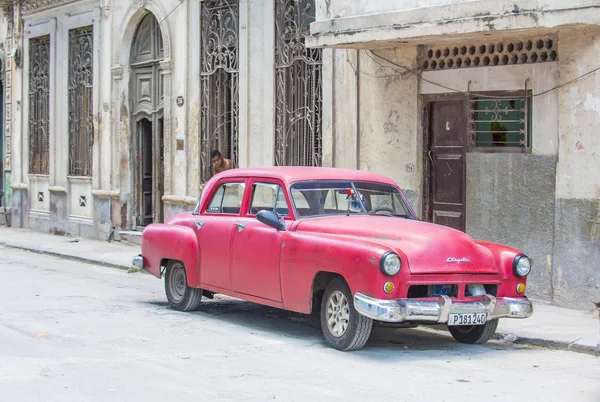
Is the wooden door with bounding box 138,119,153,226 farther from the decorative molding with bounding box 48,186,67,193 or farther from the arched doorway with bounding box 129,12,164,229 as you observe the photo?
the decorative molding with bounding box 48,186,67,193

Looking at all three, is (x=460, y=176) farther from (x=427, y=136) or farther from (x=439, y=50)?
(x=439, y=50)

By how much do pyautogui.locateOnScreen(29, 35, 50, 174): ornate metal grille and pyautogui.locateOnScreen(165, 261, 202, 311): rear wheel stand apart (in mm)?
13193

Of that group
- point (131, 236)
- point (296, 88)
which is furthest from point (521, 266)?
point (131, 236)

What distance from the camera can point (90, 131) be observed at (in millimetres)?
21531

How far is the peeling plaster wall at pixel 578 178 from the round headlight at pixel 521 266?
263 cm

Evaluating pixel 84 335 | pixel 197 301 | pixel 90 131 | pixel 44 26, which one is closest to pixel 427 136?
pixel 197 301

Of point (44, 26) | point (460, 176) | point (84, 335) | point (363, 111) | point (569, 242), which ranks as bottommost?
point (84, 335)

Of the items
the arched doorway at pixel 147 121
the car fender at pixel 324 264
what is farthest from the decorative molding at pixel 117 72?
the car fender at pixel 324 264

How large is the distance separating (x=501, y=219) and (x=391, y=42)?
9.12 ft

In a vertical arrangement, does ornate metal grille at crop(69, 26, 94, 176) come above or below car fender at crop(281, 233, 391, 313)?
above

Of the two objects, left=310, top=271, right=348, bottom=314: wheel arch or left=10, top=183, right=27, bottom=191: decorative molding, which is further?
left=10, top=183, right=27, bottom=191: decorative molding

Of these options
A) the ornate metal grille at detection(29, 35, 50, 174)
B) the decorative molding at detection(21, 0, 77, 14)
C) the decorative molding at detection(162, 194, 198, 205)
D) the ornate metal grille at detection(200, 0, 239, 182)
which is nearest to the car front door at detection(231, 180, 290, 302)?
the ornate metal grille at detection(200, 0, 239, 182)

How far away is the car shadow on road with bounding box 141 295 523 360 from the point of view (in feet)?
28.7

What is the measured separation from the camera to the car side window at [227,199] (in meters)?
10.2
